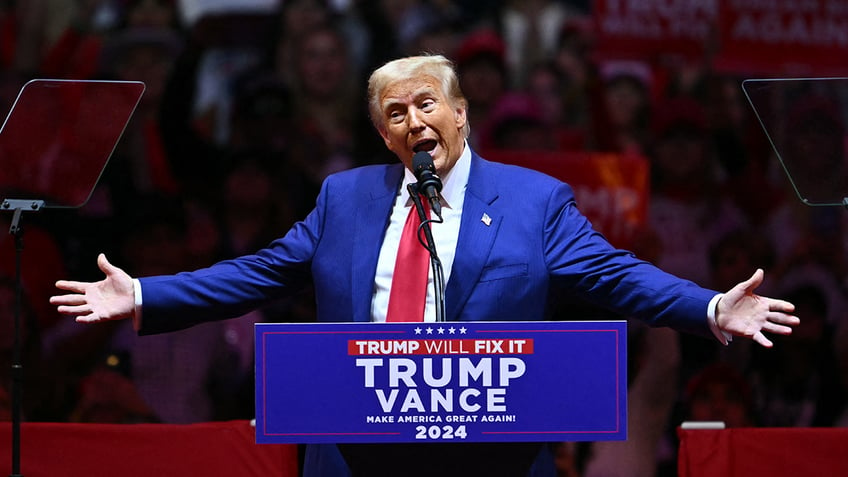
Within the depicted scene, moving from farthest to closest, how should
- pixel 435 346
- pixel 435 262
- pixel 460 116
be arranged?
pixel 460 116 < pixel 435 262 < pixel 435 346

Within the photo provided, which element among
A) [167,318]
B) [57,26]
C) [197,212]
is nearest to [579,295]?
[167,318]

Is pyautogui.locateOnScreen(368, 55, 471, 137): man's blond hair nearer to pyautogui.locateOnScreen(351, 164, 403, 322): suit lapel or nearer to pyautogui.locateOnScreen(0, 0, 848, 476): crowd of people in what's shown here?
pyautogui.locateOnScreen(351, 164, 403, 322): suit lapel

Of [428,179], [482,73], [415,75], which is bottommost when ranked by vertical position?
[428,179]

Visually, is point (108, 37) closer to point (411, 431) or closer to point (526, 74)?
point (526, 74)

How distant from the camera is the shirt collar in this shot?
10.1 feet

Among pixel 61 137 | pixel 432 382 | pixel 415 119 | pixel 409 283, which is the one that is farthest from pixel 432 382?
pixel 61 137

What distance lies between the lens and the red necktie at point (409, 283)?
9.39 feet

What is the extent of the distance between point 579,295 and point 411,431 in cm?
69

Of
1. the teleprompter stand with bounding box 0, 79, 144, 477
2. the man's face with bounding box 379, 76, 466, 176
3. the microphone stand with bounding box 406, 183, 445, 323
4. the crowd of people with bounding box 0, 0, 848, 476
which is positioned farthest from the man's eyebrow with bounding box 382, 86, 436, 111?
the crowd of people with bounding box 0, 0, 848, 476

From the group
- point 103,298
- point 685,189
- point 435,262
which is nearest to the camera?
point 435,262

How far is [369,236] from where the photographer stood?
301 cm

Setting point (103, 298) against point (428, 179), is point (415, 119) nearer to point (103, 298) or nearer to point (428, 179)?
point (428, 179)

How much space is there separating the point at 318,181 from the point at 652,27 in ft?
5.67

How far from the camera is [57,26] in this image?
6273 mm
